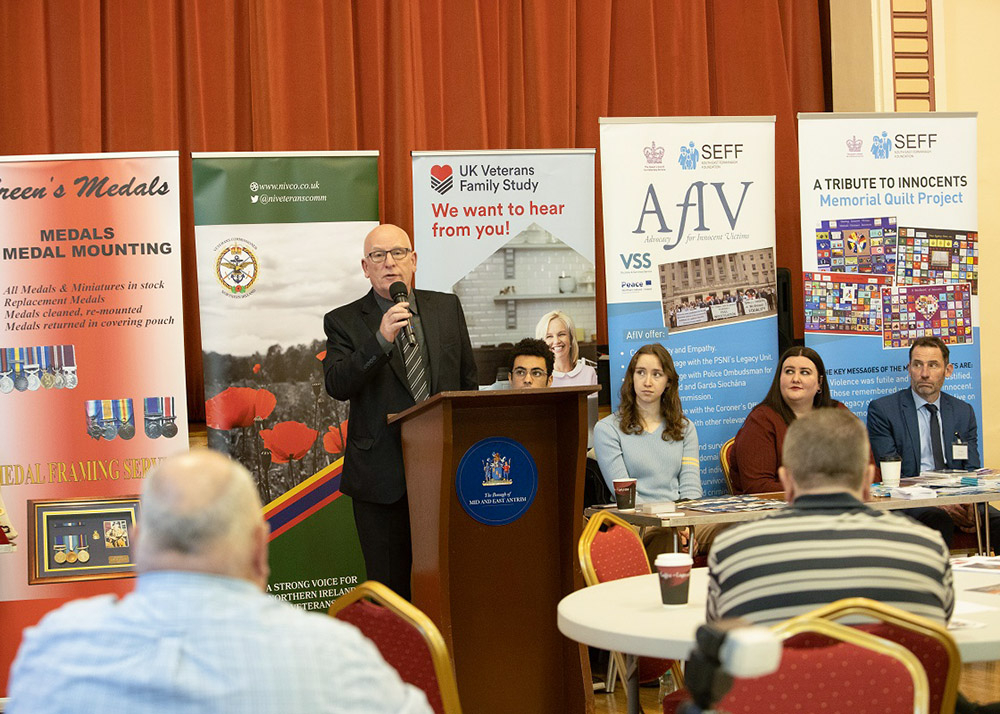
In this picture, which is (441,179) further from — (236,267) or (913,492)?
(913,492)

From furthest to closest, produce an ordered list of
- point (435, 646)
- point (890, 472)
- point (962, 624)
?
point (890, 472)
point (962, 624)
point (435, 646)

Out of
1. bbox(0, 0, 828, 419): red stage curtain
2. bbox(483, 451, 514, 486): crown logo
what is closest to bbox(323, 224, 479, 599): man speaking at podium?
bbox(483, 451, 514, 486): crown logo

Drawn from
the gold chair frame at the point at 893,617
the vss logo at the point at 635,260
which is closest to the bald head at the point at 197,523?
the gold chair frame at the point at 893,617

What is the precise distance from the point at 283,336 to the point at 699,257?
220 centimetres

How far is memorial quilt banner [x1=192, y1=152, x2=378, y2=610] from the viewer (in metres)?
5.55

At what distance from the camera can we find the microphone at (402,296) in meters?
3.98

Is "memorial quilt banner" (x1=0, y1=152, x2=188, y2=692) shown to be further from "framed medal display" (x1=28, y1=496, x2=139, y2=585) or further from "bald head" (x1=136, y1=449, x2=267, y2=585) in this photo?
"bald head" (x1=136, y1=449, x2=267, y2=585)

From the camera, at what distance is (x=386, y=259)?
418cm

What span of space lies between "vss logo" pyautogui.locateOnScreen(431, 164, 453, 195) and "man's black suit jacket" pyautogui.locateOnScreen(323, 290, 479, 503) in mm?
1620

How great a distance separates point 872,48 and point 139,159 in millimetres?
4221

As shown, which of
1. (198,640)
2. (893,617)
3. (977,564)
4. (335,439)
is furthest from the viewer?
(335,439)

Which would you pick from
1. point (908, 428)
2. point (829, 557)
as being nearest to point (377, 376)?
point (829, 557)

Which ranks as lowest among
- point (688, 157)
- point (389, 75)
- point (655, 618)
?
point (655, 618)

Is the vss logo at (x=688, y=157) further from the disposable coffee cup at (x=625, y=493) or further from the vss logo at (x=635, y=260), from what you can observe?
the disposable coffee cup at (x=625, y=493)
